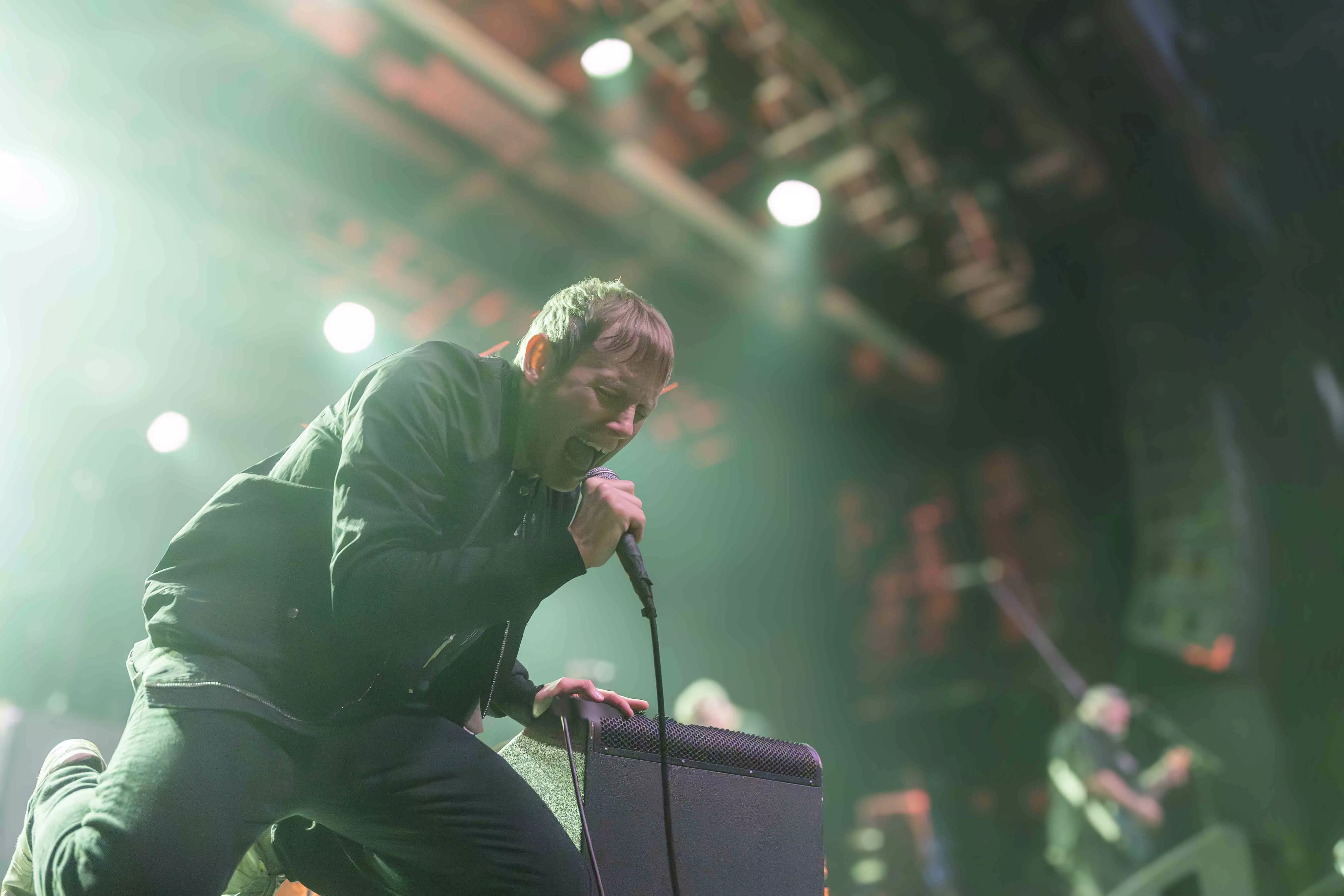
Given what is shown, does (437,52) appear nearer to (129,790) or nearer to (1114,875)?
(129,790)

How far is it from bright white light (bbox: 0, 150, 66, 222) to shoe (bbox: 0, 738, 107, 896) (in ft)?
13.6

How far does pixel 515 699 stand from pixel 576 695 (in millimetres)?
127

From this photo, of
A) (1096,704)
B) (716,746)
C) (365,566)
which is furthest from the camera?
(1096,704)

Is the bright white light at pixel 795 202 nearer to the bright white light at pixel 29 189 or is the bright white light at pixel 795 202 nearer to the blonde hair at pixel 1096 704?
the blonde hair at pixel 1096 704

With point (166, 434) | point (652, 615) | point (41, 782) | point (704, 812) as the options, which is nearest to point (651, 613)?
point (652, 615)

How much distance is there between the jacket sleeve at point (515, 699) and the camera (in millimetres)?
1571

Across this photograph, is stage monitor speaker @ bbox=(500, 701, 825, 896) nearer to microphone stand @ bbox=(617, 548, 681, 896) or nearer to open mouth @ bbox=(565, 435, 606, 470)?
microphone stand @ bbox=(617, 548, 681, 896)

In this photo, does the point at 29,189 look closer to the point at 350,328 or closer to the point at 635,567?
the point at 350,328

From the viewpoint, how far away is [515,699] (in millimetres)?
1589

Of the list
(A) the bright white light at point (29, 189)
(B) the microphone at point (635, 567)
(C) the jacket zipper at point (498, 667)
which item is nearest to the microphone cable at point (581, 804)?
(C) the jacket zipper at point (498, 667)

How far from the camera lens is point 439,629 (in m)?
1.11

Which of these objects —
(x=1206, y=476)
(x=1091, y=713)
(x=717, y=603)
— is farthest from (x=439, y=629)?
(x=717, y=603)

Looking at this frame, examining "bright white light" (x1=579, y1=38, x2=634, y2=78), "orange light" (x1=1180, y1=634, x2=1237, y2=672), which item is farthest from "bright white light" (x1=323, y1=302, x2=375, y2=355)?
"orange light" (x1=1180, y1=634, x2=1237, y2=672)

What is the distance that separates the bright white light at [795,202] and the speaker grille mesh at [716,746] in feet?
14.4
